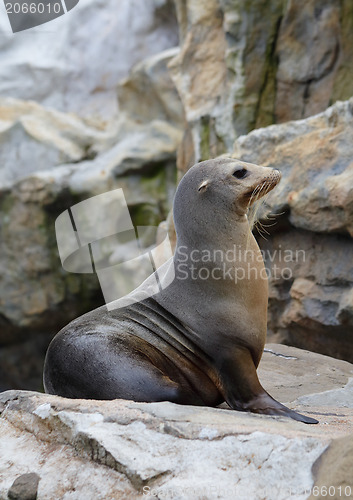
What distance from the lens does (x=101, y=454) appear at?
7.88ft

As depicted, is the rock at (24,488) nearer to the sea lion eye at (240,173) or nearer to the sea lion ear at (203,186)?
the sea lion ear at (203,186)

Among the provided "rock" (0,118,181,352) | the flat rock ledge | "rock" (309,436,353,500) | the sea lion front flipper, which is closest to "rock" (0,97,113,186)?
"rock" (0,118,181,352)

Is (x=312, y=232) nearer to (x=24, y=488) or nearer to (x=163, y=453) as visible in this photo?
(x=163, y=453)

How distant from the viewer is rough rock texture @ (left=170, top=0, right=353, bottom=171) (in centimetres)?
735

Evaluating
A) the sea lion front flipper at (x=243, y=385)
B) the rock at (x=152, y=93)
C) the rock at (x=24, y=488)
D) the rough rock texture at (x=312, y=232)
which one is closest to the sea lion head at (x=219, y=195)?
the sea lion front flipper at (x=243, y=385)

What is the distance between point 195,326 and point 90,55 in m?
9.73

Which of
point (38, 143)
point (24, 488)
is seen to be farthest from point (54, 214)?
point (24, 488)

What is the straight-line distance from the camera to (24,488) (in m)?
2.37

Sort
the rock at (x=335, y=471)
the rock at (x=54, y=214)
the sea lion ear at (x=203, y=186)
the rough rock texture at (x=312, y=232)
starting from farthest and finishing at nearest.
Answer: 1. the rock at (x=54, y=214)
2. the rough rock texture at (x=312, y=232)
3. the sea lion ear at (x=203, y=186)
4. the rock at (x=335, y=471)

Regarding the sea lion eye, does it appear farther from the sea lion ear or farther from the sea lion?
the sea lion ear

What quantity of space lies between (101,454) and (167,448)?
24cm

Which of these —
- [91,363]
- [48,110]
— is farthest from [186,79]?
[91,363]

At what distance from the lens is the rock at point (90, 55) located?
37.9 feet

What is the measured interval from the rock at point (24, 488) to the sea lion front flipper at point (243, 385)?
1.05 meters
